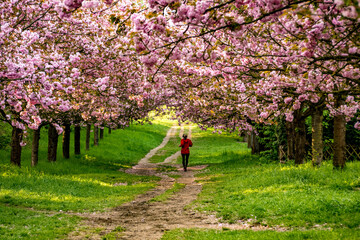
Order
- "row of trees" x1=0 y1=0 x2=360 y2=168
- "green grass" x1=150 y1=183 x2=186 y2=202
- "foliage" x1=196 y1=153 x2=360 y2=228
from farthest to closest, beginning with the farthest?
"green grass" x1=150 y1=183 x2=186 y2=202 → "foliage" x1=196 y1=153 x2=360 y2=228 → "row of trees" x1=0 y1=0 x2=360 y2=168

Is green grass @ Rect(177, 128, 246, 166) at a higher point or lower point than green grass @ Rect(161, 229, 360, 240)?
lower

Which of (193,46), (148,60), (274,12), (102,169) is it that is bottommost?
(102,169)

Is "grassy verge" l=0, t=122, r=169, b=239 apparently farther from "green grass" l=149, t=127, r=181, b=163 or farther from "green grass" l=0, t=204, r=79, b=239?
"green grass" l=149, t=127, r=181, b=163

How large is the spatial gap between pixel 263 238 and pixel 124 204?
6.84m

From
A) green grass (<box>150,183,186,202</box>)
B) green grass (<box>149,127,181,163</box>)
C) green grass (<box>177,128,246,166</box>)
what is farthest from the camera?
green grass (<box>149,127,181,163</box>)

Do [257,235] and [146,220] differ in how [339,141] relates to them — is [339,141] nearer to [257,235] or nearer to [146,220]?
[257,235]

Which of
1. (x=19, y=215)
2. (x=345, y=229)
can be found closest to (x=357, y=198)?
(x=345, y=229)

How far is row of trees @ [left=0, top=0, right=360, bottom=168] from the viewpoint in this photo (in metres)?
5.88

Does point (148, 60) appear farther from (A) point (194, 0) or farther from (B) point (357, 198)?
(B) point (357, 198)

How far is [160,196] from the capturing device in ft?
47.7

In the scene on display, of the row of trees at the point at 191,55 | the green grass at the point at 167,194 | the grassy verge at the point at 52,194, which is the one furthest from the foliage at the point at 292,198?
the grassy verge at the point at 52,194

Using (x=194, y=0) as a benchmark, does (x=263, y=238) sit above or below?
below

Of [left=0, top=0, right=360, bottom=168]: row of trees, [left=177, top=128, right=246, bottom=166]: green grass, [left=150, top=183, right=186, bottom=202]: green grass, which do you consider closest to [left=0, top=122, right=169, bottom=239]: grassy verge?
[left=150, top=183, right=186, bottom=202]: green grass

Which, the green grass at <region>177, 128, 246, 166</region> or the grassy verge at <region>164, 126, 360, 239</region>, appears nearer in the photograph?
the grassy verge at <region>164, 126, 360, 239</region>
